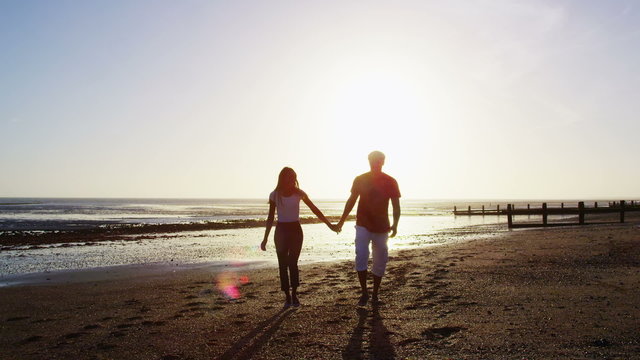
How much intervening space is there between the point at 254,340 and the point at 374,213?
8.76ft

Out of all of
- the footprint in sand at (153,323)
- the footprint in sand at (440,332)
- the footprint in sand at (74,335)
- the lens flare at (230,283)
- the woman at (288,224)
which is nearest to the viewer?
the footprint in sand at (440,332)

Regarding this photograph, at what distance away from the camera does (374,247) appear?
7.15 m

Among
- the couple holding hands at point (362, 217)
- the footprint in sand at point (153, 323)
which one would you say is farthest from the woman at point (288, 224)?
the footprint in sand at point (153, 323)

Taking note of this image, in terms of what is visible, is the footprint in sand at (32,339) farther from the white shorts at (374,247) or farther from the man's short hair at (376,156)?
the man's short hair at (376,156)

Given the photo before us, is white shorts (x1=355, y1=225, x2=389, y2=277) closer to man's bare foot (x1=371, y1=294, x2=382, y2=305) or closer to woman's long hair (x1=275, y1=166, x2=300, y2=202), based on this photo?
man's bare foot (x1=371, y1=294, x2=382, y2=305)

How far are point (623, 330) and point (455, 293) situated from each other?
9.05 ft

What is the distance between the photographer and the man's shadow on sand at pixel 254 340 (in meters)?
4.70

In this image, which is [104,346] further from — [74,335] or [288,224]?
[288,224]

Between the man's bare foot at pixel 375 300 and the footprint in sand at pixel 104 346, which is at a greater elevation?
the man's bare foot at pixel 375 300

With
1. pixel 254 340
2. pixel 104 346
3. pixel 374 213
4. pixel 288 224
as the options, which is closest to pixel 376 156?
pixel 374 213

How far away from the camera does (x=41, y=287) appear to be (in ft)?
32.3

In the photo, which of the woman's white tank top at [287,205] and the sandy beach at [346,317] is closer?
the sandy beach at [346,317]

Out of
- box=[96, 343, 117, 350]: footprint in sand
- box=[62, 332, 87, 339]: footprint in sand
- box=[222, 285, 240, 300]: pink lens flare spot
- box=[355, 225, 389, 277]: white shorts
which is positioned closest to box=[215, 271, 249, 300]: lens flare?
box=[222, 285, 240, 300]: pink lens flare spot

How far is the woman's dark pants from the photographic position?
7086 millimetres
